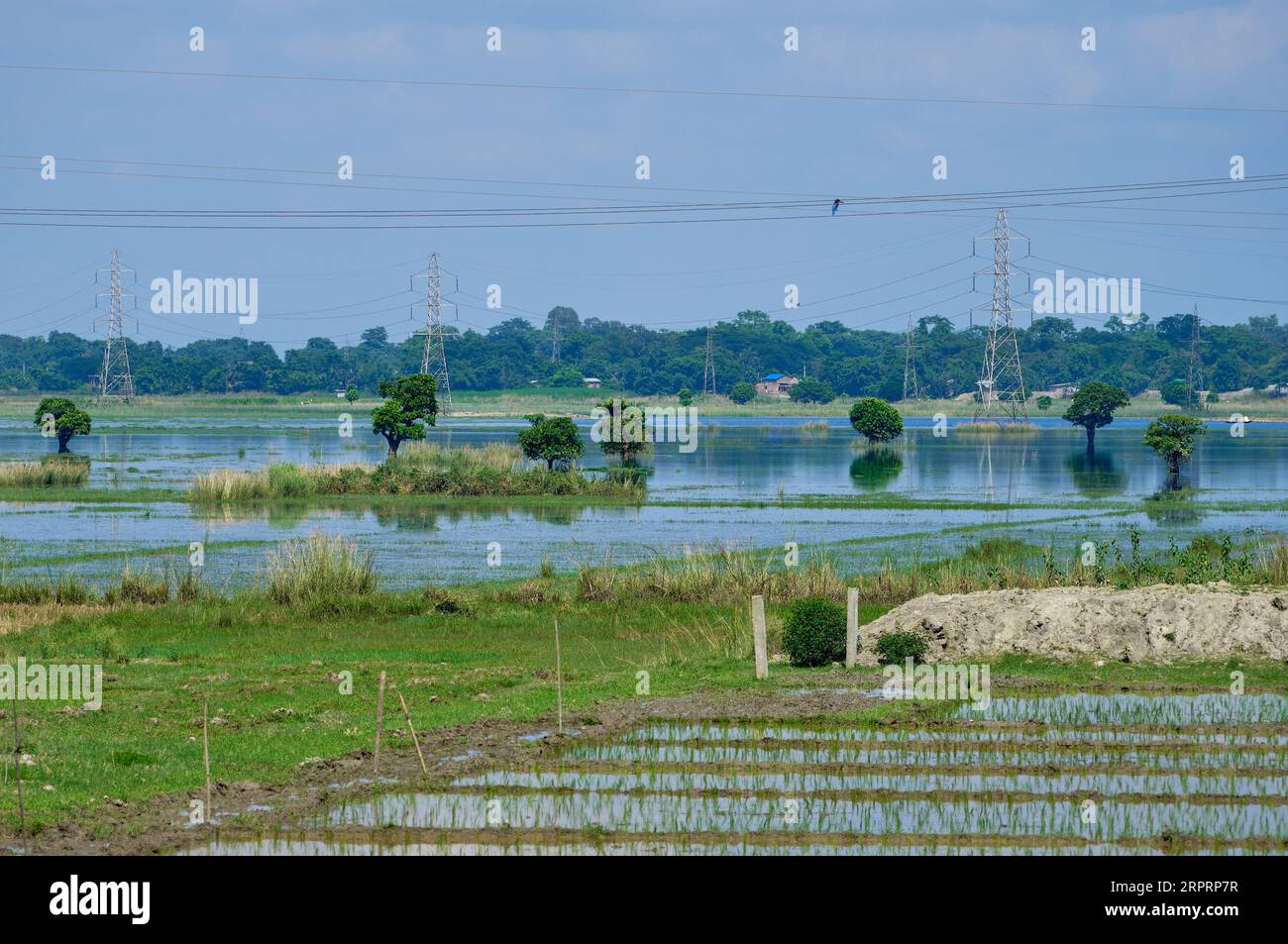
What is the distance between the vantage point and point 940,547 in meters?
44.8

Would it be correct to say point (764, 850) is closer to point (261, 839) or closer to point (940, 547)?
point (261, 839)

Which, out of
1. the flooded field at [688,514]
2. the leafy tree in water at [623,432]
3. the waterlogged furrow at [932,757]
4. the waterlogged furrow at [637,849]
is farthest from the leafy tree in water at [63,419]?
the waterlogged furrow at [637,849]

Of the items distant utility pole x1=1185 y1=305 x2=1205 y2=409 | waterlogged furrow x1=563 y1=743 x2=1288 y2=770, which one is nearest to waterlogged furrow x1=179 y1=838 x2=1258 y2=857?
waterlogged furrow x1=563 y1=743 x2=1288 y2=770

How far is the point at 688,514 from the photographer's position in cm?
5609

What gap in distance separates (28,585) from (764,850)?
23.4m

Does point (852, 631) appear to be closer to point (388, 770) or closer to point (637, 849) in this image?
point (388, 770)

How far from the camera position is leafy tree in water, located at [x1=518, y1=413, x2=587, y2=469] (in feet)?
225

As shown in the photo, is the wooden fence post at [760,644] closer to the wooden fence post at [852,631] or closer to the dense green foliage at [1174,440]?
the wooden fence post at [852,631]

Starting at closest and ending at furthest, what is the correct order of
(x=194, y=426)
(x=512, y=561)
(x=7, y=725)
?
(x=7, y=725) < (x=512, y=561) < (x=194, y=426)

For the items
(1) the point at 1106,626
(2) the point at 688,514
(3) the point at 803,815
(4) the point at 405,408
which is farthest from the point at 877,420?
(3) the point at 803,815

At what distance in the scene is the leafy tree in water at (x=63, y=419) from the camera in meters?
78.7

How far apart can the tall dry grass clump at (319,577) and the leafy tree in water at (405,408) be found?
40904 mm

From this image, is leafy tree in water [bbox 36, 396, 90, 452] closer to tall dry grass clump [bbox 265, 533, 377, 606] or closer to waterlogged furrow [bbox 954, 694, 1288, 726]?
tall dry grass clump [bbox 265, 533, 377, 606]

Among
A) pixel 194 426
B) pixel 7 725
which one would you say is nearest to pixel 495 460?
pixel 7 725
